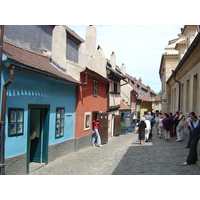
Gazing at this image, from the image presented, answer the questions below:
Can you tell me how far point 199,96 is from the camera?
10336 mm

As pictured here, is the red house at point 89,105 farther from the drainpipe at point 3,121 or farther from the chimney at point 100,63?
the drainpipe at point 3,121

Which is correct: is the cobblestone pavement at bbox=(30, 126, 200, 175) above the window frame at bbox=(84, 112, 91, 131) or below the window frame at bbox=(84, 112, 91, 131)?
below

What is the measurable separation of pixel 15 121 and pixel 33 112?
2.30 meters

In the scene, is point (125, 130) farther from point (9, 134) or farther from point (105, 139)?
point (9, 134)

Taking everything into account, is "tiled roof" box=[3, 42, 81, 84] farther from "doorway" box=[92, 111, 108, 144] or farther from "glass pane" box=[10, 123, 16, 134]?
"doorway" box=[92, 111, 108, 144]

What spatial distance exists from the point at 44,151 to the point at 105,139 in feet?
23.3

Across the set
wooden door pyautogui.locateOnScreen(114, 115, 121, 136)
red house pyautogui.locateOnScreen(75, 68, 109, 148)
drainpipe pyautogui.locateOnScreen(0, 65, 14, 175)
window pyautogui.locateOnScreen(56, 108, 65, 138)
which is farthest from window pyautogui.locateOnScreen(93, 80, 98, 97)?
drainpipe pyautogui.locateOnScreen(0, 65, 14, 175)

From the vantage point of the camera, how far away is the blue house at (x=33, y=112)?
22.0ft

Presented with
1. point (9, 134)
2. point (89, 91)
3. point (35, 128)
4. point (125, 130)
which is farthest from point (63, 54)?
point (125, 130)

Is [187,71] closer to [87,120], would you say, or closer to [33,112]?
[87,120]

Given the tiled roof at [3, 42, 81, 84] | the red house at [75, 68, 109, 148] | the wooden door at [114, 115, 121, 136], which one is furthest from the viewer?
the wooden door at [114, 115, 121, 136]

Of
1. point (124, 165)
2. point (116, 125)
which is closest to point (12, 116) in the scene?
point (124, 165)

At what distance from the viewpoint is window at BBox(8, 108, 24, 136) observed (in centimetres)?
672

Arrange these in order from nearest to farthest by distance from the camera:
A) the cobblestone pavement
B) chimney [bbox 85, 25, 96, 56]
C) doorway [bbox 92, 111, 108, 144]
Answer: the cobblestone pavement
doorway [bbox 92, 111, 108, 144]
chimney [bbox 85, 25, 96, 56]
